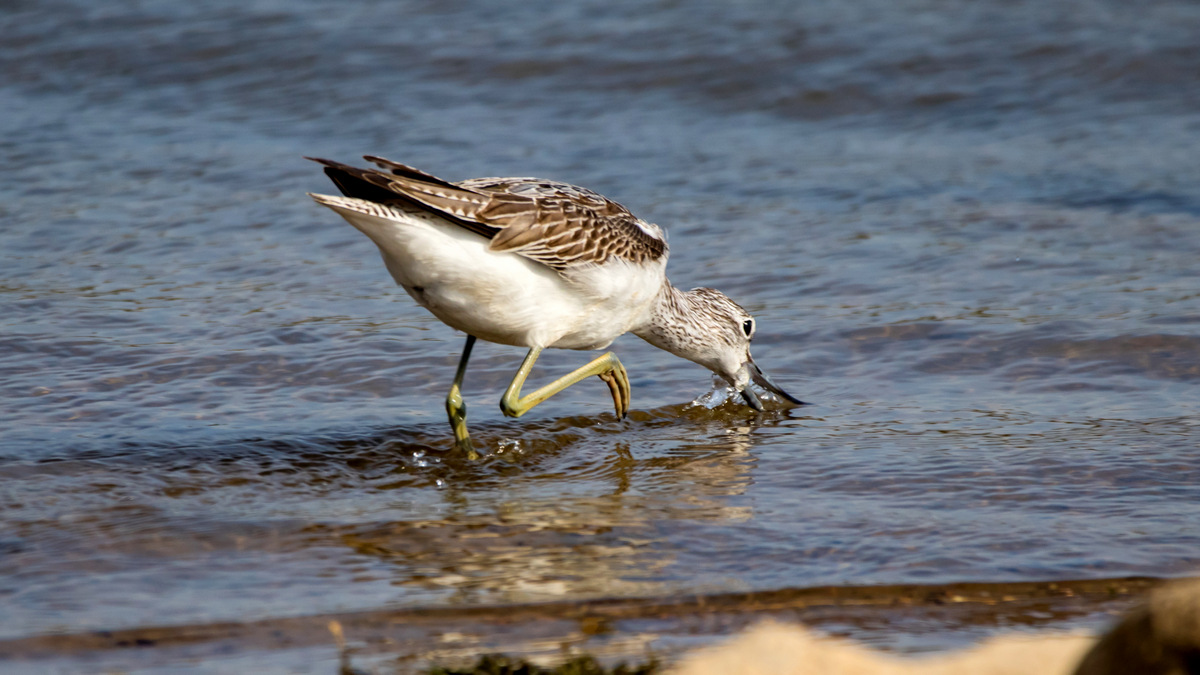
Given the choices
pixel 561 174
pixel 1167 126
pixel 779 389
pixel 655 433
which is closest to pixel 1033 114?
pixel 1167 126

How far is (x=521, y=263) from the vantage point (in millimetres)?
5461

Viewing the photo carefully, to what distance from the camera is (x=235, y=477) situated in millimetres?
5367

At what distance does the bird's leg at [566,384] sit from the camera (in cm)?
593

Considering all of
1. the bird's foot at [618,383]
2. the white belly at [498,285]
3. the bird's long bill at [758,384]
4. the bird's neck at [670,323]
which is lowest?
the bird's long bill at [758,384]

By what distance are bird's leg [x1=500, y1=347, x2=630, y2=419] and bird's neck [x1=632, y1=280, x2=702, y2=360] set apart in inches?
13.6

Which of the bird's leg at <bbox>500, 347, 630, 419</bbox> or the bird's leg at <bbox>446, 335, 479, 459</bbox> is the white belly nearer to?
the bird's leg at <bbox>500, 347, 630, 419</bbox>

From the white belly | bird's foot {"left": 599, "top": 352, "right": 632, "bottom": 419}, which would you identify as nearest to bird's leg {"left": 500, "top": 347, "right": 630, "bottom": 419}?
bird's foot {"left": 599, "top": 352, "right": 632, "bottom": 419}

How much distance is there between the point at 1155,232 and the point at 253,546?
6.80m

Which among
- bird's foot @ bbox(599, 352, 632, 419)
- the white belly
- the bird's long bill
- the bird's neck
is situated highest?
the white belly

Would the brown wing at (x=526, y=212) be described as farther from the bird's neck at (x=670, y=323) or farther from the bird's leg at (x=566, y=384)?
the bird's leg at (x=566, y=384)

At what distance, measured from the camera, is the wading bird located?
5.04 meters

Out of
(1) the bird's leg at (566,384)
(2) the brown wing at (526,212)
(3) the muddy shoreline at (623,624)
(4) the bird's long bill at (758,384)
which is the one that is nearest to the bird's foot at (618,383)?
(1) the bird's leg at (566,384)

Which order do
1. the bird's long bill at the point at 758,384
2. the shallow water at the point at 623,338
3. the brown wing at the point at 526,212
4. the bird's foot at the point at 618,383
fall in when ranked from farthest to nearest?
the bird's long bill at the point at 758,384
the bird's foot at the point at 618,383
the brown wing at the point at 526,212
the shallow water at the point at 623,338

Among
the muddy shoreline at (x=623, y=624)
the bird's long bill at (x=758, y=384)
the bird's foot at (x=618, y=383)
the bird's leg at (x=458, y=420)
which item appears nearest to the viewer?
the muddy shoreline at (x=623, y=624)
